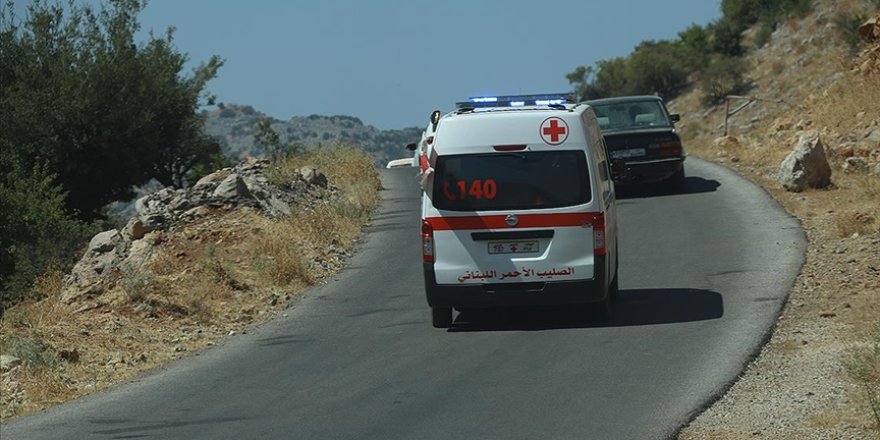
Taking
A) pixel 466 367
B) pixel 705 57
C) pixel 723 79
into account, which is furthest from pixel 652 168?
pixel 705 57

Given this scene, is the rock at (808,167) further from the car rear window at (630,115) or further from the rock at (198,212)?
Result: the rock at (198,212)

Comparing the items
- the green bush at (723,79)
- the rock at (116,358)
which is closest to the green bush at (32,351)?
the rock at (116,358)

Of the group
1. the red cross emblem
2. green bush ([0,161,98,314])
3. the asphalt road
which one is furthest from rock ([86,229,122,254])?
the red cross emblem

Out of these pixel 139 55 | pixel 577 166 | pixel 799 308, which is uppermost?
pixel 139 55

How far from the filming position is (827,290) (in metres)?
15.4

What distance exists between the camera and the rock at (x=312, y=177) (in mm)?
28281

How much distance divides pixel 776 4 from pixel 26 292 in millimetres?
53765

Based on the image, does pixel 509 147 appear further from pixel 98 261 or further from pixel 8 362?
pixel 98 261

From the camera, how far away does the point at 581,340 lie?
13.5 meters

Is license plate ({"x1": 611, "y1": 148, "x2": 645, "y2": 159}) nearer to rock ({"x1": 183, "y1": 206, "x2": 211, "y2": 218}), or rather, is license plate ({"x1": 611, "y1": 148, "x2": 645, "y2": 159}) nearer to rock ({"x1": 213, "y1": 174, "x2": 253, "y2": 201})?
rock ({"x1": 213, "y1": 174, "x2": 253, "y2": 201})

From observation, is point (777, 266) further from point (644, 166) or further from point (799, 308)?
point (644, 166)

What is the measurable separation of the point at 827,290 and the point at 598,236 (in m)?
3.02

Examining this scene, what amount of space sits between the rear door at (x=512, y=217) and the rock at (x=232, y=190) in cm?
1042

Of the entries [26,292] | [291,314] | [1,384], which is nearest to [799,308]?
[291,314]
